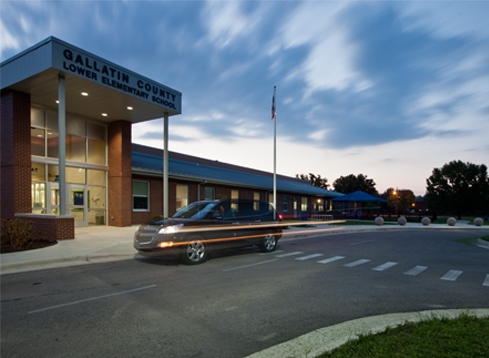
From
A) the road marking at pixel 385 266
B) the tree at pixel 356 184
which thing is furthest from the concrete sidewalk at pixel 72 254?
the tree at pixel 356 184

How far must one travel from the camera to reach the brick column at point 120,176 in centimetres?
1895

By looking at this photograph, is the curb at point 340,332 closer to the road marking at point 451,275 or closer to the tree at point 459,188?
the road marking at point 451,275

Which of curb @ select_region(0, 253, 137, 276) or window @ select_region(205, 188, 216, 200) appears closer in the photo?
curb @ select_region(0, 253, 137, 276)

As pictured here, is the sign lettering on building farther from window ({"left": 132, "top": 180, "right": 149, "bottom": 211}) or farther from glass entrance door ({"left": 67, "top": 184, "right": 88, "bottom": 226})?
glass entrance door ({"left": 67, "top": 184, "right": 88, "bottom": 226})

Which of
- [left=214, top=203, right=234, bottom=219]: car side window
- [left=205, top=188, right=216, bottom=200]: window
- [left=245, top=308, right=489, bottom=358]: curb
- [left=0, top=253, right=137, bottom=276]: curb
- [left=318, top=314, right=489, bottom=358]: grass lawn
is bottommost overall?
[left=0, top=253, right=137, bottom=276]: curb

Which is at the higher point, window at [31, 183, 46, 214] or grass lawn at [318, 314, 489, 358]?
window at [31, 183, 46, 214]

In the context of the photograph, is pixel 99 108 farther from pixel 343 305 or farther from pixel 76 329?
pixel 343 305

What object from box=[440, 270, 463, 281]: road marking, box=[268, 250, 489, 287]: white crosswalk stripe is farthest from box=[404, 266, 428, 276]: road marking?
box=[440, 270, 463, 281]: road marking

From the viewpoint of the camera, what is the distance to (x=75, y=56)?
527 inches

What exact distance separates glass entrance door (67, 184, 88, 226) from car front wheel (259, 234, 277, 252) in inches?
469

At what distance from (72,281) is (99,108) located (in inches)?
496

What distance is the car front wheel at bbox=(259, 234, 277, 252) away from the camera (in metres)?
11.6

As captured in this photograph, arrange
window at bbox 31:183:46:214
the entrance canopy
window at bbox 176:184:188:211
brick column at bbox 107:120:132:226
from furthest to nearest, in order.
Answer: window at bbox 176:184:188:211 < brick column at bbox 107:120:132:226 < window at bbox 31:183:46:214 < the entrance canopy

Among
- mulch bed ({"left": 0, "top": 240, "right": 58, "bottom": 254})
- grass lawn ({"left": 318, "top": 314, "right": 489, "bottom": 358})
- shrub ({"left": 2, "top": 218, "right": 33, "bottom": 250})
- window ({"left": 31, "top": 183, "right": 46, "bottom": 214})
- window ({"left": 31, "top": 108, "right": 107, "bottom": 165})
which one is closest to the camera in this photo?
grass lawn ({"left": 318, "top": 314, "right": 489, "bottom": 358})
